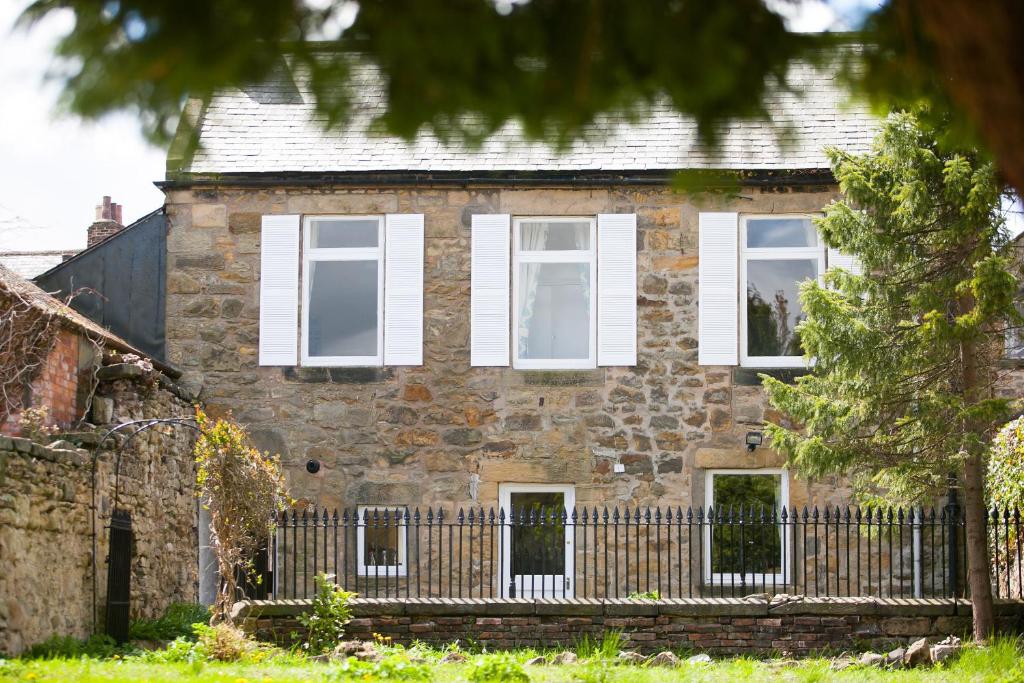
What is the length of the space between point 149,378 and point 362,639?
9.73 feet

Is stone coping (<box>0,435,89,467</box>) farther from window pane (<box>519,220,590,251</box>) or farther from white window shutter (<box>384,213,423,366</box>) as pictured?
window pane (<box>519,220,590,251</box>)

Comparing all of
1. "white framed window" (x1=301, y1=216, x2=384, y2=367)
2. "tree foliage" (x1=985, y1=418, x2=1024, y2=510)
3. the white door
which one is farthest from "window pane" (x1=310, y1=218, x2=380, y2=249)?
"tree foliage" (x1=985, y1=418, x2=1024, y2=510)

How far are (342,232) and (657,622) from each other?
537 centimetres

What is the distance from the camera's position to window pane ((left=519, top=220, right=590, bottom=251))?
13.3 metres

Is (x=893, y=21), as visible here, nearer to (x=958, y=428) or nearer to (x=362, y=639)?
(x=958, y=428)

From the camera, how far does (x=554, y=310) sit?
13305 mm

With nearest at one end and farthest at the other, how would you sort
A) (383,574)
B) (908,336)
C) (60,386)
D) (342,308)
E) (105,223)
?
(908,336), (60,386), (383,574), (342,308), (105,223)

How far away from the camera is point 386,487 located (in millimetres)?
12805

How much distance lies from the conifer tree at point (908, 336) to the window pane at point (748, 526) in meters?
2.55

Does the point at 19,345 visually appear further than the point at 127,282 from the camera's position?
No

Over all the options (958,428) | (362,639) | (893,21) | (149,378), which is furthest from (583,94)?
(149,378)

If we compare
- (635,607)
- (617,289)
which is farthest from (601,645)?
→ (617,289)

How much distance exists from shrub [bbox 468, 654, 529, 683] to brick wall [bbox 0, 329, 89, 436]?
421 cm

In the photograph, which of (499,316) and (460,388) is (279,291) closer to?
(460,388)
